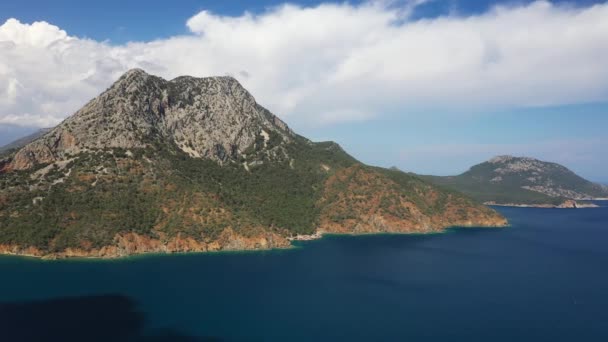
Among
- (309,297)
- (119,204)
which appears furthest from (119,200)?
(309,297)

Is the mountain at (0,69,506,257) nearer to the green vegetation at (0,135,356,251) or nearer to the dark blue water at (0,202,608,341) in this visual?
the green vegetation at (0,135,356,251)

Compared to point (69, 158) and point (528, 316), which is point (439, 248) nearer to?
point (528, 316)

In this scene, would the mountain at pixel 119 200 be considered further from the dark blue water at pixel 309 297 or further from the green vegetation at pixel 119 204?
the dark blue water at pixel 309 297

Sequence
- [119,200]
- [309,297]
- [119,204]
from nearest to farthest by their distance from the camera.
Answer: [309,297], [119,204], [119,200]

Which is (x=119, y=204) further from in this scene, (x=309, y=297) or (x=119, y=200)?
(x=309, y=297)

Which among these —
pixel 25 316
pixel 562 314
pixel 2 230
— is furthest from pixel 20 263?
pixel 562 314

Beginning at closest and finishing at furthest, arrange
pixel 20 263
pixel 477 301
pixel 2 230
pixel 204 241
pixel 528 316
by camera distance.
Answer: pixel 528 316
pixel 477 301
pixel 20 263
pixel 2 230
pixel 204 241

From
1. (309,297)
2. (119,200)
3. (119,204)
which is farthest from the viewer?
(119,200)

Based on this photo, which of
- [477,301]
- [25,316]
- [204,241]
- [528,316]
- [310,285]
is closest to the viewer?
[25,316]

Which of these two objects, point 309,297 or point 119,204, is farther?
point 119,204
